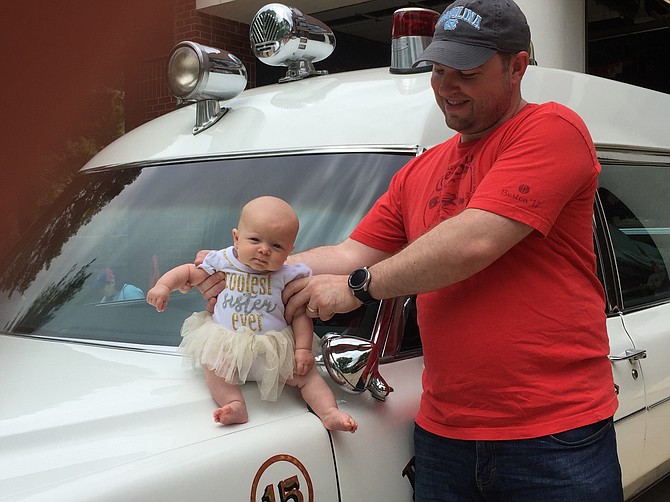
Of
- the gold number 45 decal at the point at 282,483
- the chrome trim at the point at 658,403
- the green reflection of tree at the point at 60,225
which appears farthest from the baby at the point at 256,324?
the chrome trim at the point at 658,403

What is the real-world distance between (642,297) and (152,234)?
208cm

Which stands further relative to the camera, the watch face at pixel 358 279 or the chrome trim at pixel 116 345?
the chrome trim at pixel 116 345

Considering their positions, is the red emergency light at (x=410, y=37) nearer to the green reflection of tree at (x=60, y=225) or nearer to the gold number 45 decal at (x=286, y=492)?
the green reflection of tree at (x=60, y=225)

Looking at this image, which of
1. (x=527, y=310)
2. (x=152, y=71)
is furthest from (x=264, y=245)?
(x=152, y=71)

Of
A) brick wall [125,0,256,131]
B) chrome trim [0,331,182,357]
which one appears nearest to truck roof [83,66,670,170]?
chrome trim [0,331,182,357]

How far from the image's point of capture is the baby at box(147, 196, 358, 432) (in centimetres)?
181

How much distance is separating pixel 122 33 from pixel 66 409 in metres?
1.49

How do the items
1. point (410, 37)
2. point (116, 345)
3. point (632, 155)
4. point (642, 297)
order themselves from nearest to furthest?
point (116, 345) < point (410, 37) < point (642, 297) < point (632, 155)

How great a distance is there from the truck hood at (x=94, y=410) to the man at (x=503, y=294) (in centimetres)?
35

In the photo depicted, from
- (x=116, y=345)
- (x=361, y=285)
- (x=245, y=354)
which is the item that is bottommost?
(x=116, y=345)

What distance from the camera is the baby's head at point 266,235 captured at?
6.23ft

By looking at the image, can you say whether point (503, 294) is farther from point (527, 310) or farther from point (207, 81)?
point (207, 81)

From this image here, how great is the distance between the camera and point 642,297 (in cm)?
328

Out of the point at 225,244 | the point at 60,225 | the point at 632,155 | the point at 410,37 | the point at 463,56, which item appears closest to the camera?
the point at 463,56
